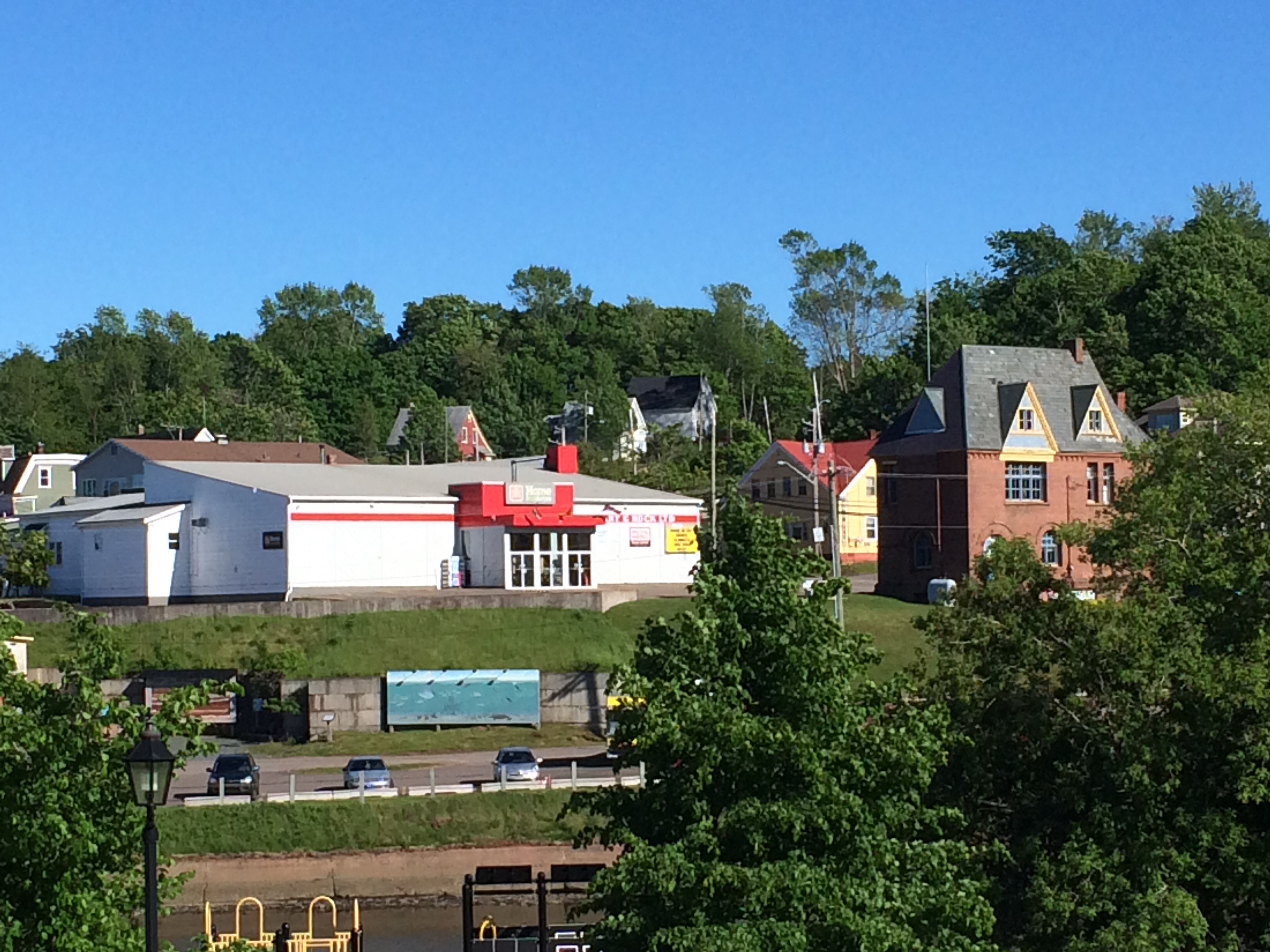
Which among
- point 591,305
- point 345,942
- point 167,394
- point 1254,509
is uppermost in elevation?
point 591,305

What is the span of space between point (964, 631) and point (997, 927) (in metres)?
4.30

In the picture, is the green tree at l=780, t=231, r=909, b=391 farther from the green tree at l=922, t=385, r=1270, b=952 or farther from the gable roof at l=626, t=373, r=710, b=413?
the green tree at l=922, t=385, r=1270, b=952

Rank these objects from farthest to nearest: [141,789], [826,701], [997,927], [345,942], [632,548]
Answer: [632,548], [345,942], [997,927], [826,701], [141,789]

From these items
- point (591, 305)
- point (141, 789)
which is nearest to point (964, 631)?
point (141, 789)

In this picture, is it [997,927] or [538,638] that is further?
[538,638]

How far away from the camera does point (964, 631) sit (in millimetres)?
24750

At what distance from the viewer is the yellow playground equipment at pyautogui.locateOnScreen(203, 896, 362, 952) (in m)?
29.4

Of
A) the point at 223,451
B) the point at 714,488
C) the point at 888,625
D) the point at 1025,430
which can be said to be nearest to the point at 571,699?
the point at 714,488

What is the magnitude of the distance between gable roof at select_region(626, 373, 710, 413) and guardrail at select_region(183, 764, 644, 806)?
8538cm

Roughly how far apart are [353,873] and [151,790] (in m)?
24.2

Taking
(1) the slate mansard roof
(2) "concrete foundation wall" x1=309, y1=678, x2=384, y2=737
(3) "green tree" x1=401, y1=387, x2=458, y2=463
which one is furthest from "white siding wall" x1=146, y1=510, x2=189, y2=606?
(3) "green tree" x1=401, y1=387, x2=458, y2=463

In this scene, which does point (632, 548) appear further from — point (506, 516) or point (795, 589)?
point (795, 589)

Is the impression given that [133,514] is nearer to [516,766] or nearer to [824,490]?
[516,766]

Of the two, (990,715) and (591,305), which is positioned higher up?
(591,305)
